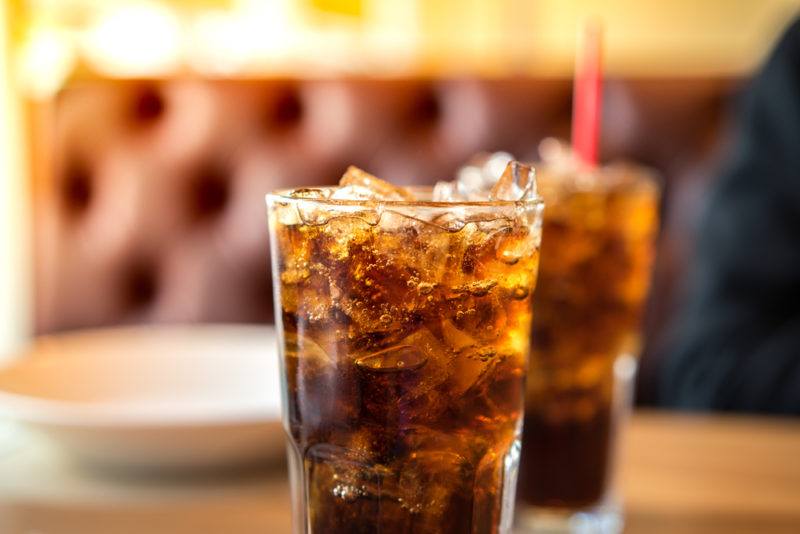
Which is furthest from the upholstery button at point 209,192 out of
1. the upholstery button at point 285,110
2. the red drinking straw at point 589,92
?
the red drinking straw at point 589,92

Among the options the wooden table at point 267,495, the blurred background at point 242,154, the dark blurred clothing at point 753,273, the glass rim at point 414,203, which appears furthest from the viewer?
the blurred background at point 242,154

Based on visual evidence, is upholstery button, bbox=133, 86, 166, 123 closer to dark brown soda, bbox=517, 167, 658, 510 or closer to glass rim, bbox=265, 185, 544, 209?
dark brown soda, bbox=517, 167, 658, 510

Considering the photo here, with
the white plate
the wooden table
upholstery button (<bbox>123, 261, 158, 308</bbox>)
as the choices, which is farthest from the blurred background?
the wooden table

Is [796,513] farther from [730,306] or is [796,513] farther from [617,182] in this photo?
[730,306]

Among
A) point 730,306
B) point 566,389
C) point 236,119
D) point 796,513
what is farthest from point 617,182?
point 236,119

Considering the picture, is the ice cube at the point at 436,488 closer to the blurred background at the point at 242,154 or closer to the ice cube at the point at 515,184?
the ice cube at the point at 515,184
